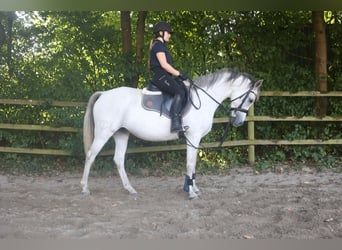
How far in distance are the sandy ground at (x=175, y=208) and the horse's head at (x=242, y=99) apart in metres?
0.69

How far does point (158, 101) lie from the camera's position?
3602 mm

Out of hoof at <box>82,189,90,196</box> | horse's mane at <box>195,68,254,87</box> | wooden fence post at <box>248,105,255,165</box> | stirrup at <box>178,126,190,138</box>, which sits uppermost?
horse's mane at <box>195,68,254,87</box>

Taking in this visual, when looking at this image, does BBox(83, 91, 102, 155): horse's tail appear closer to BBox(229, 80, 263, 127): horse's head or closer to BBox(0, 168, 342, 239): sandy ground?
BBox(0, 168, 342, 239): sandy ground

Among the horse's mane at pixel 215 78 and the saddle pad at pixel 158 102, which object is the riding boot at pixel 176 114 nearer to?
the saddle pad at pixel 158 102

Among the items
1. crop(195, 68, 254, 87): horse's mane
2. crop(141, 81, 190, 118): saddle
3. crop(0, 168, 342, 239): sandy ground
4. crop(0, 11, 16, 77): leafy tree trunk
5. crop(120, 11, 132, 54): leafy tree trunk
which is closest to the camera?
crop(0, 168, 342, 239): sandy ground

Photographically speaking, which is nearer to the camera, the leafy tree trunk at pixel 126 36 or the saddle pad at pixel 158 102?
the saddle pad at pixel 158 102

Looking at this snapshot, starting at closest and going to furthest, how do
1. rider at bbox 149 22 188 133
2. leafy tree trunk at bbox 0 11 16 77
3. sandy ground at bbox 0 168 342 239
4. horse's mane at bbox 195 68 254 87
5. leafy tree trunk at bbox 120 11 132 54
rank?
sandy ground at bbox 0 168 342 239, rider at bbox 149 22 188 133, horse's mane at bbox 195 68 254 87, leafy tree trunk at bbox 0 11 16 77, leafy tree trunk at bbox 120 11 132 54

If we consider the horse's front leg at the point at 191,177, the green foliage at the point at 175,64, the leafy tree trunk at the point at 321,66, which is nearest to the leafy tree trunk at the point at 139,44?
the green foliage at the point at 175,64

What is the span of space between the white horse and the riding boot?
77 mm

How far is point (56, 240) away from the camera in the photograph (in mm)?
2725

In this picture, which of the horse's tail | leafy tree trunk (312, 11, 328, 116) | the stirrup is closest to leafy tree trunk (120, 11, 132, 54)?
the horse's tail

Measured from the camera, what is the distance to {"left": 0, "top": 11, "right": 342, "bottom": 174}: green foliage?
4.39m

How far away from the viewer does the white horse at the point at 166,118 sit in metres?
3.64
